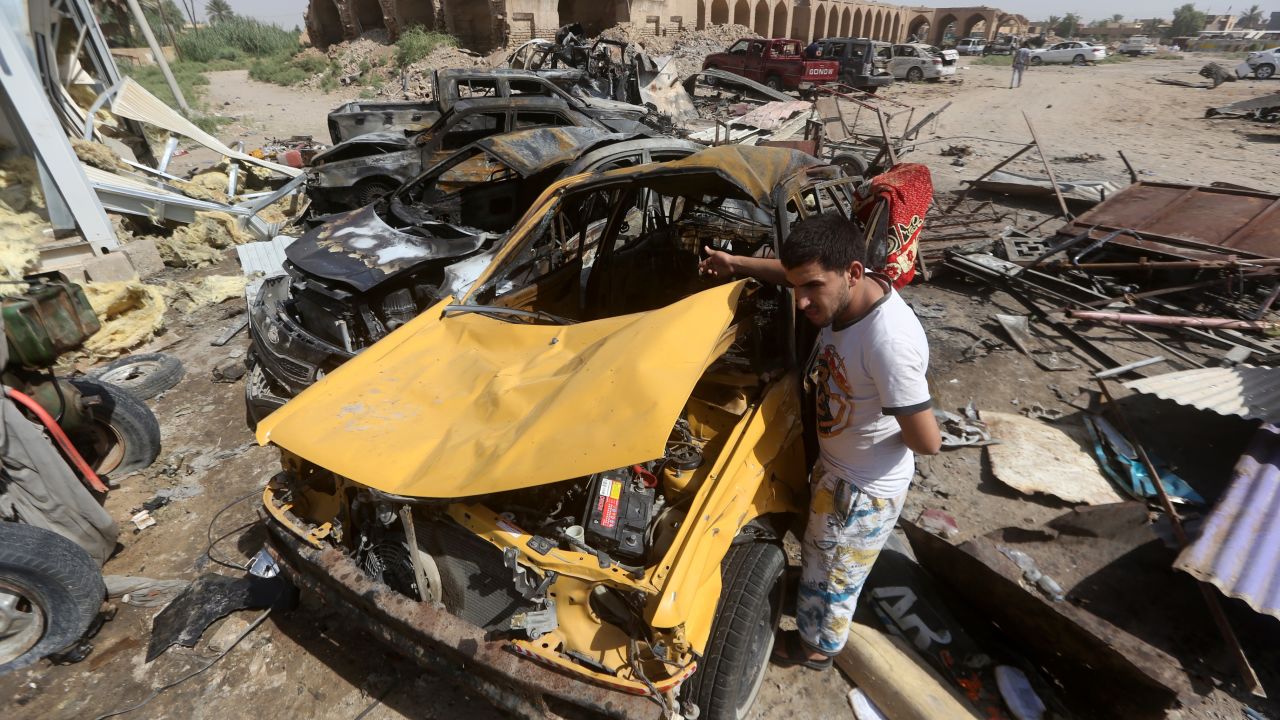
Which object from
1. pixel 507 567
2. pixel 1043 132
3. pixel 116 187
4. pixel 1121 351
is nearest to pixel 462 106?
pixel 116 187

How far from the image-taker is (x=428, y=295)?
4309mm

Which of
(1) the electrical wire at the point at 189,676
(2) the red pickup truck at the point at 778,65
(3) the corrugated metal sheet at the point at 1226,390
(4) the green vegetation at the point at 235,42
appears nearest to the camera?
(1) the electrical wire at the point at 189,676

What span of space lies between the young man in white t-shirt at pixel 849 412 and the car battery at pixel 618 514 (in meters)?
0.70

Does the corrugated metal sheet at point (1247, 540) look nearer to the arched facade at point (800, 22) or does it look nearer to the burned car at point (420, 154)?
the burned car at point (420, 154)

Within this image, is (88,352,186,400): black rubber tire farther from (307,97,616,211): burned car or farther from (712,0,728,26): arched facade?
(712,0,728,26): arched facade

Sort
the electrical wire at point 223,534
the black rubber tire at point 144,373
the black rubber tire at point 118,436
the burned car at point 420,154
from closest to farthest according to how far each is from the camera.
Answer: the electrical wire at point 223,534, the black rubber tire at point 118,436, the black rubber tire at point 144,373, the burned car at point 420,154

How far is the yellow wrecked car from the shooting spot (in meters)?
1.77

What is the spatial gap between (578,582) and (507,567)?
0.80 ft

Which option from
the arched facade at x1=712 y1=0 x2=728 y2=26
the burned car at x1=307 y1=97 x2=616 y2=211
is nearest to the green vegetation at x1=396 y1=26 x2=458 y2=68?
the arched facade at x1=712 y1=0 x2=728 y2=26

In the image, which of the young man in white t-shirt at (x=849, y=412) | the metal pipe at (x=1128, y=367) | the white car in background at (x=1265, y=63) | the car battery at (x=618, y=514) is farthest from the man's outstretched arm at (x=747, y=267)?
the white car in background at (x=1265, y=63)

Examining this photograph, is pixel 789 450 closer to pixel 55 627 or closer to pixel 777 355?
pixel 777 355

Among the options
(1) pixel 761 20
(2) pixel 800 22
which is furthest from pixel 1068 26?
(1) pixel 761 20

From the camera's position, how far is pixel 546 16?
22.4 metres

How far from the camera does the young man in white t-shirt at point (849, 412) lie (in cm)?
177
